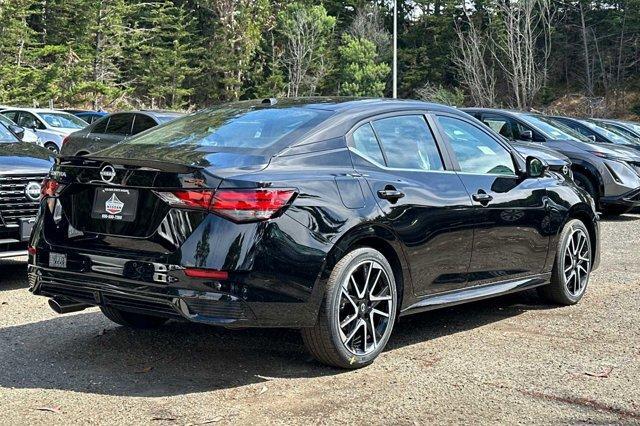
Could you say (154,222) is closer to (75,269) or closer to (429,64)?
(75,269)

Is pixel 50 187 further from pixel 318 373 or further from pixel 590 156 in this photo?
pixel 590 156

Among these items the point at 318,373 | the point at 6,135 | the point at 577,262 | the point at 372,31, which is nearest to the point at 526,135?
the point at 577,262

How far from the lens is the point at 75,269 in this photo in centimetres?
468

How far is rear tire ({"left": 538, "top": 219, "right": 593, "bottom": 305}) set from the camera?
6555 mm

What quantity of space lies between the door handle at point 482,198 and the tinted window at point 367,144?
84cm

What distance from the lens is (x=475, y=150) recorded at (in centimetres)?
602

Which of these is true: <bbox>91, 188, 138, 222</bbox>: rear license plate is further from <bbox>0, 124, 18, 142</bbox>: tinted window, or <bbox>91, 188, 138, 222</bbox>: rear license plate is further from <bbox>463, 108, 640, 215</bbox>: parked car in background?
<bbox>463, 108, 640, 215</bbox>: parked car in background

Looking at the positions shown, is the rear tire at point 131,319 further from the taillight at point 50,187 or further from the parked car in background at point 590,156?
the parked car in background at point 590,156

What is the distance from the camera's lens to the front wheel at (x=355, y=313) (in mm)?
4648

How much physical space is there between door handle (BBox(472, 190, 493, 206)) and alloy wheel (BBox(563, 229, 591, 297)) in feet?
3.91

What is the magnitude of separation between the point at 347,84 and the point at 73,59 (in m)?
18.7

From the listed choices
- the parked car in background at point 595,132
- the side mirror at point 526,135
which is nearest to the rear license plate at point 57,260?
the side mirror at point 526,135

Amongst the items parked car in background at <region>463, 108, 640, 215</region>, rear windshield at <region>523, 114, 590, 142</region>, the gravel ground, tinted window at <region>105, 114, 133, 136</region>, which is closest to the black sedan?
the gravel ground

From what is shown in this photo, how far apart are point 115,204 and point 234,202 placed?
2.38 ft
